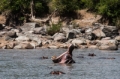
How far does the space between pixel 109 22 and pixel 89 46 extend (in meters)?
17.4

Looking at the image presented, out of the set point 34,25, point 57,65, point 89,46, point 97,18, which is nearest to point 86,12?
point 97,18

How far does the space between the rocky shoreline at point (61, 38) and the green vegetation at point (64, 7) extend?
4758 mm

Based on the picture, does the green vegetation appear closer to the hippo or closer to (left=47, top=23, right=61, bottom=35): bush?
(left=47, top=23, right=61, bottom=35): bush

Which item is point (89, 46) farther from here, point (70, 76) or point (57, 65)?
point (70, 76)

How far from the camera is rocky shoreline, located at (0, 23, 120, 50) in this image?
45.8 meters

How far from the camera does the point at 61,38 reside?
49344 mm

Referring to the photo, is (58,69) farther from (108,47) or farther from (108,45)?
(108,45)

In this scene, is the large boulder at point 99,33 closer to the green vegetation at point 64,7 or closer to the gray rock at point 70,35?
the gray rock at point 70,35

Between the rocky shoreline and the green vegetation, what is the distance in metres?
4.76

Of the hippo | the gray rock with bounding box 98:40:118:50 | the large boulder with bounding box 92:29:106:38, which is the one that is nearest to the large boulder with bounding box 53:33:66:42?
the large boulder with bounding box 92:29:106:38

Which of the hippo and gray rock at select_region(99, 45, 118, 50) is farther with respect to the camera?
gray rock at select_region(99, 45, 118, 50)

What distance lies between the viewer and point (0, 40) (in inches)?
1957

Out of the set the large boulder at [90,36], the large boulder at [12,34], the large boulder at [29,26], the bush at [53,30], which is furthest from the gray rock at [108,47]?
the large boulder at [29,26]

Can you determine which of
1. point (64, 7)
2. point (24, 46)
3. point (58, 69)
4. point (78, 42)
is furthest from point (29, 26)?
point (58, 69)
